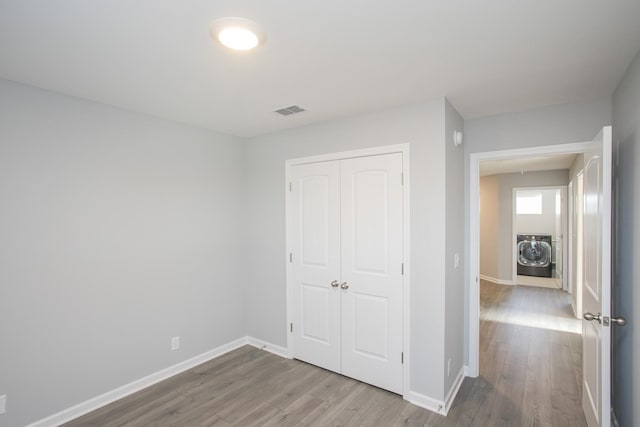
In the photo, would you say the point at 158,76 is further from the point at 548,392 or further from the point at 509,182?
the point at 509,182

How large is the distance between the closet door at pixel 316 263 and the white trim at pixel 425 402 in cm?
75

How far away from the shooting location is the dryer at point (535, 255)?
26.4ft

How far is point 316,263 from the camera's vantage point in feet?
11.0

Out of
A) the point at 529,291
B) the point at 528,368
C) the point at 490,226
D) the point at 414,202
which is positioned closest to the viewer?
the point at 414,202

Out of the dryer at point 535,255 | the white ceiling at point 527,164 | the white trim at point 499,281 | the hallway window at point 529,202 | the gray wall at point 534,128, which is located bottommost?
the white trim at point 499,281

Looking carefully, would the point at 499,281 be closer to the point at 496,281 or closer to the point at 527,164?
the point at 496,281

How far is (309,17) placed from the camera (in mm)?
1515

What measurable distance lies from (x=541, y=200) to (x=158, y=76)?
966 centimetres

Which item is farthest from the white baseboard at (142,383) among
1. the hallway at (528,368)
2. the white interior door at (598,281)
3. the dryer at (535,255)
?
the dryer at (535,255)

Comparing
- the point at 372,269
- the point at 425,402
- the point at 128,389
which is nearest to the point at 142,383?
the point at 128,389

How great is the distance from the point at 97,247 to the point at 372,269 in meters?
2.31

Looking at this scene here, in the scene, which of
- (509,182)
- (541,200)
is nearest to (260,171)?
(509,182)

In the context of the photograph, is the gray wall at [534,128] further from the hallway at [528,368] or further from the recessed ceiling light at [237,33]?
the recessed ceiling light at [237,33]

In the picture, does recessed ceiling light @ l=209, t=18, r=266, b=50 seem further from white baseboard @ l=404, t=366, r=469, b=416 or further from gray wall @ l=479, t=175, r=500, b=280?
gray wall @ l=479, t=175, r=500, b=280
